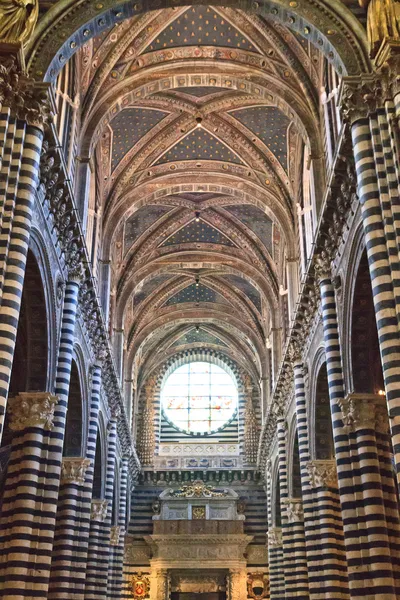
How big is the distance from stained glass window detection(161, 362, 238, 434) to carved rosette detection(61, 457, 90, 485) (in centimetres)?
1933

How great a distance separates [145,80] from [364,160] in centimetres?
975

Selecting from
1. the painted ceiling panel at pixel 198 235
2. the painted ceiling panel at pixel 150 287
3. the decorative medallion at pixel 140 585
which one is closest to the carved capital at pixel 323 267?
the painted ceiling panel at pixel 198 235

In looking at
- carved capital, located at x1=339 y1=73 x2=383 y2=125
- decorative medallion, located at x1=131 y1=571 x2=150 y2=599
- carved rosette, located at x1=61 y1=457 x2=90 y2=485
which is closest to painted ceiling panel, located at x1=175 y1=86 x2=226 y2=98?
carved capital, located at x1=339 y1=73 x2=383 y2=125

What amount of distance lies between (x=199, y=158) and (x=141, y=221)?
4388mm

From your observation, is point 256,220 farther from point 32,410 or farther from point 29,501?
point 29,501

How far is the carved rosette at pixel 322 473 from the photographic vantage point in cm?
1875

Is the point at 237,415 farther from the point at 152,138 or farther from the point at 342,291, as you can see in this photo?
the point at 342,291

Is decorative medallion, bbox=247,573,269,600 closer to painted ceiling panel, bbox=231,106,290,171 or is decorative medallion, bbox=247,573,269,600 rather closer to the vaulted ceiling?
the vaulted ceiling

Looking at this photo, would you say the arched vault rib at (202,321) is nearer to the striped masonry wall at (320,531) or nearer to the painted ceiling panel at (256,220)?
the painted ceiling panel at (256,220)

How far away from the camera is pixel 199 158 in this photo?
2484 centimetres

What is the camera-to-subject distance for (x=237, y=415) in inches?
1515

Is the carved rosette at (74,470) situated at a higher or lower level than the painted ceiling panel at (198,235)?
lower

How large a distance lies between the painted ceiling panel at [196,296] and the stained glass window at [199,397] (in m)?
6.20

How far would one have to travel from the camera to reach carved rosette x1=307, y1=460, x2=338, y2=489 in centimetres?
1875
